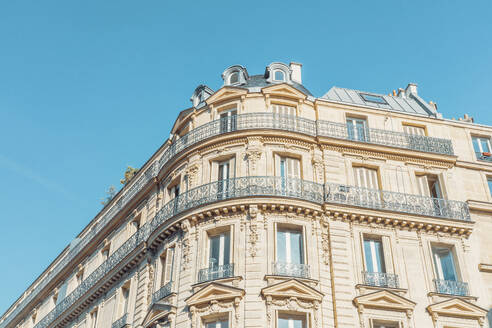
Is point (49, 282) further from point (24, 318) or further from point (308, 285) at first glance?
point (308, 285)

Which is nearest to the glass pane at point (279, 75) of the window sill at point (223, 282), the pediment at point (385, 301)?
the window sill at point (223, 282)

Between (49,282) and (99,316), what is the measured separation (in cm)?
882

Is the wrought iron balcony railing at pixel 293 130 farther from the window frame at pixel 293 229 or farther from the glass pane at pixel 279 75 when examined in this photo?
the window frame at pixel 293 229

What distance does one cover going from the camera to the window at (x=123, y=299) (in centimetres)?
A: 2581

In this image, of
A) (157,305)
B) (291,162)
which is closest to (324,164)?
(291,162)

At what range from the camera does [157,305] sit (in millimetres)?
21562

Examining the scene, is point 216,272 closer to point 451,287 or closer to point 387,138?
point 451,287

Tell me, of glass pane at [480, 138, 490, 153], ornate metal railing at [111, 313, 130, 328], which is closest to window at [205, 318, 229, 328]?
ornate metal railing at [111, 313, 130, 328]

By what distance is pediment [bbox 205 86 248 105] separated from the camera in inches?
972

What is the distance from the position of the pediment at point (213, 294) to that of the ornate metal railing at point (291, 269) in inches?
56.8

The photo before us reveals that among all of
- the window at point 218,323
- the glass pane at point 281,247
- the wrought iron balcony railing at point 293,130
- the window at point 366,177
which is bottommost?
the window at point 218,323

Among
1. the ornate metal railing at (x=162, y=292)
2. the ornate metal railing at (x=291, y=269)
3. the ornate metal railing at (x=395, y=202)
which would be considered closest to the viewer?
the ornate metal railing at (x=291, y=269)

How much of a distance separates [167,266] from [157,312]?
6.04 ft

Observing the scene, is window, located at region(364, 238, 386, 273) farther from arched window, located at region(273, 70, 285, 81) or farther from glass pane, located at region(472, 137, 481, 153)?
arched window, located at region(273, 70, 285, 81)
